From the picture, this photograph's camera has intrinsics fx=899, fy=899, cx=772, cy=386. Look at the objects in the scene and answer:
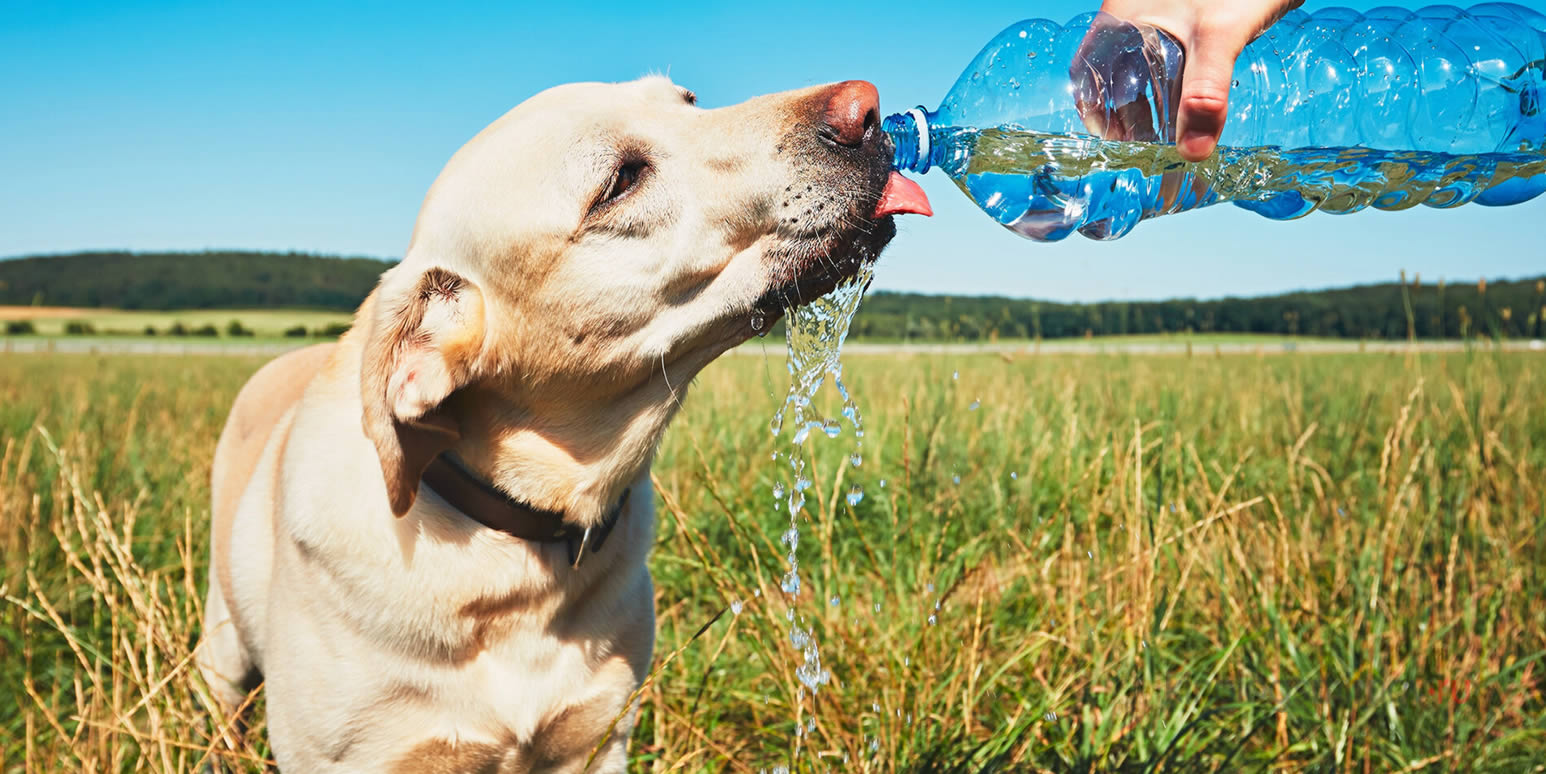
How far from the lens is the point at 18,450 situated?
5.09 metres

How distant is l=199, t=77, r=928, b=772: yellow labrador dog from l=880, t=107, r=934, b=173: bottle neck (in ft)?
0.37

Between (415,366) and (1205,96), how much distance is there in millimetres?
1593

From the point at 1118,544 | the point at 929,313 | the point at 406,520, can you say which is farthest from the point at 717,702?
the point at 929,313

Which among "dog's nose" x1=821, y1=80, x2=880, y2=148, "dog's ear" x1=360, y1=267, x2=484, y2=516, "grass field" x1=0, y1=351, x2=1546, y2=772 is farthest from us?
"grass field" x1=0, y1=351, x2=1546, y2=772

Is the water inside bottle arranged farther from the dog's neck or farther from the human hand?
the dog's neck

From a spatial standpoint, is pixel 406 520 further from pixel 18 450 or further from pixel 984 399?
pixel 18 450

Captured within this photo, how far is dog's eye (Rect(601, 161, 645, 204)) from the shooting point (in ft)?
6.64

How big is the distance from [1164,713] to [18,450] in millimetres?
5986

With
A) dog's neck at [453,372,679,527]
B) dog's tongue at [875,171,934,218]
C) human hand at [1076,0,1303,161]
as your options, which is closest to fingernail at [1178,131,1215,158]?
human hand at [1076,0,1303,161]

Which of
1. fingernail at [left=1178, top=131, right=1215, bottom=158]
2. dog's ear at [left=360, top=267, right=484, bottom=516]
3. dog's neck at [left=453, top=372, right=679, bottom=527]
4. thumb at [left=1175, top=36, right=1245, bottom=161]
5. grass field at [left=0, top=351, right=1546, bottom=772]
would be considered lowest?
grass field at [left=0, top=351, right=1546, bottom=772]

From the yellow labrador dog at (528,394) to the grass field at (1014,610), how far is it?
0.30 meters

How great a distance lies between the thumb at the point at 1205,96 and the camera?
154 centimetres

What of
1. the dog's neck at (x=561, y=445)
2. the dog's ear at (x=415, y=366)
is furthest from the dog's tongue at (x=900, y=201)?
the dog's ear at (x=415, y=366)

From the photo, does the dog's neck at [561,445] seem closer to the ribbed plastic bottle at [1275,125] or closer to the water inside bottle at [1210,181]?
the ribbed plastic bottle at [1275,125]
